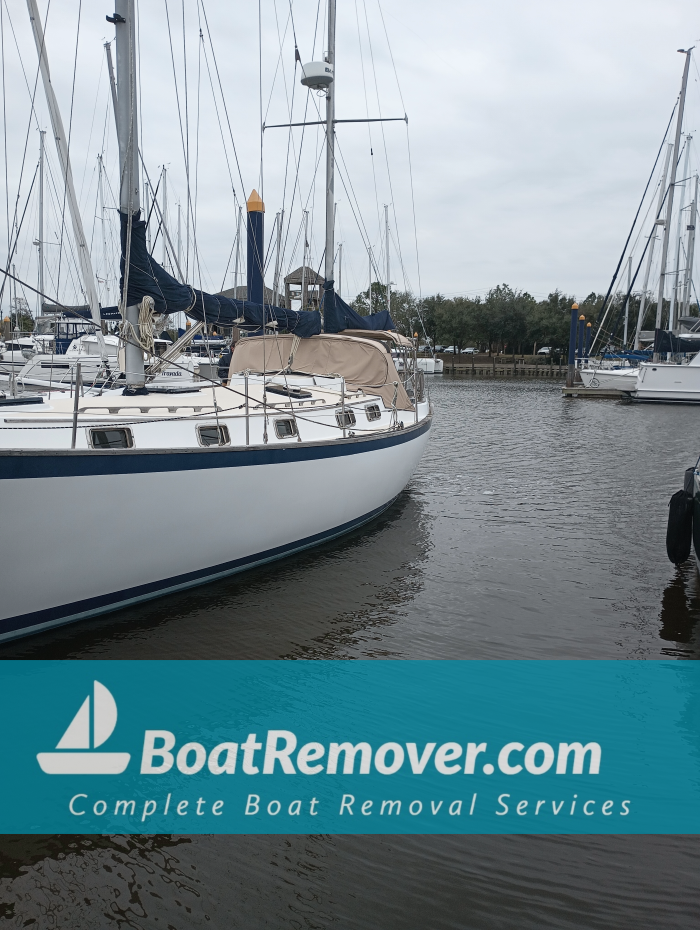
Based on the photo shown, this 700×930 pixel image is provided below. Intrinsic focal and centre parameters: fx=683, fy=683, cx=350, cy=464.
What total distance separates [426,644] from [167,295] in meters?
5.20

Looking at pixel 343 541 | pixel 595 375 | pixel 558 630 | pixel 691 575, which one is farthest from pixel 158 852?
pixel 595 375

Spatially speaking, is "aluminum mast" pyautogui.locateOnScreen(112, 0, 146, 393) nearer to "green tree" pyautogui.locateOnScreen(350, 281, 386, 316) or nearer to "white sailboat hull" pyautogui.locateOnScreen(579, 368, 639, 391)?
"white sailboat hull" pyautogui.locateOnScreen(579, 368, 639, 391)

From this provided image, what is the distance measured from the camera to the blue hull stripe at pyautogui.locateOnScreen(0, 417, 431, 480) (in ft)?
18.0

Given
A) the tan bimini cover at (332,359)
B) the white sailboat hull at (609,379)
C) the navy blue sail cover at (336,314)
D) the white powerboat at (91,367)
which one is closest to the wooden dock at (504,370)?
the white sailboat hull at (609,379)

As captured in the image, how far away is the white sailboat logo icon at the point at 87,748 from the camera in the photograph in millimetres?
4594

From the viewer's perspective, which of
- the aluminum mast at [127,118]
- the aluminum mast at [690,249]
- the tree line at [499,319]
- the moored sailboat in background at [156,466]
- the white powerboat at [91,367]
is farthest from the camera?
the tree line at [499,319]

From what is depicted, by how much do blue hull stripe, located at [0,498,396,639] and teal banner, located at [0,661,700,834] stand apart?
36 cm

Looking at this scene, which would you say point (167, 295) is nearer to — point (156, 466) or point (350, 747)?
point (156, 466)

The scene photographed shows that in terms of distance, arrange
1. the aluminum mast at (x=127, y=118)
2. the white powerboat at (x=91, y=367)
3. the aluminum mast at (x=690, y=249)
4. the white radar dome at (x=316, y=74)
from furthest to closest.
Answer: the aluminum mast at (x=690, y=249)
the white radar dome at (x=316, y=74)
the white powerboat at (x=91, y=367)
the aluminum mast at (x=127, y=118)

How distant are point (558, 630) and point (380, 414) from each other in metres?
5.03

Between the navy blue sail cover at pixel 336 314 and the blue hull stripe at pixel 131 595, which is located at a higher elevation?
the navy blue sail cover at pixel 336 314

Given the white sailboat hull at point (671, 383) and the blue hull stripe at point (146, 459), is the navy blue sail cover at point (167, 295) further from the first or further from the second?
the white sailboat hull at point (671, 383)

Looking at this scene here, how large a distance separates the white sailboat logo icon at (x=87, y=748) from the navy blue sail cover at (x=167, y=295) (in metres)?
4.76

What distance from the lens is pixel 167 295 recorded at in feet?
27.7
